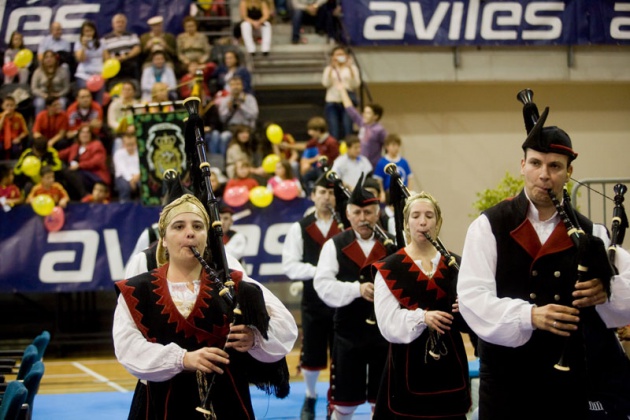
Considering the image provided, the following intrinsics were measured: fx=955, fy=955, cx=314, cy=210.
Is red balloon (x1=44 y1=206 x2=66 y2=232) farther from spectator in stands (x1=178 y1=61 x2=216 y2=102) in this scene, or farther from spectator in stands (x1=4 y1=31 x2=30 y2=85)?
spectator in stands (x1=4 y1=31 x2=30 y2=85)

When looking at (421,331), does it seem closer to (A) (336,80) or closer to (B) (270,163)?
(B) (270,163)

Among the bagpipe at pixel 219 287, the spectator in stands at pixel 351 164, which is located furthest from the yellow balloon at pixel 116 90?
the bagpipe at pixel 219 287

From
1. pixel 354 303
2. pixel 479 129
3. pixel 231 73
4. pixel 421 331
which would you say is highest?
pixel 231 73

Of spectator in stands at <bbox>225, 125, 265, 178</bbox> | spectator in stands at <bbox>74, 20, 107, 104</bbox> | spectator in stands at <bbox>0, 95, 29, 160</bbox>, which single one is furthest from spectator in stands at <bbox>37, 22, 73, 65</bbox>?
spectator in stands at <bbox>225, 125, 265, 178</bbox>

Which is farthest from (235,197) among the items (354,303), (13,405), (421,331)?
(13,405)

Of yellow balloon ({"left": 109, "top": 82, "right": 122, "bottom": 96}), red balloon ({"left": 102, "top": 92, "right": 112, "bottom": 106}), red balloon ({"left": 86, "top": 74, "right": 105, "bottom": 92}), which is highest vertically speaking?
red balloon ({"left": 86, "top": 74, "right": 105, "bottom": 92})

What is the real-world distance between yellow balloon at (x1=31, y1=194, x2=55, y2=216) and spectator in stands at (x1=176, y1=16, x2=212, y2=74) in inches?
147

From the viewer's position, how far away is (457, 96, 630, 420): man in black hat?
4.04m

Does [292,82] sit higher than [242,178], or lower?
higher

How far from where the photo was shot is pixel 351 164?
41.3 feet

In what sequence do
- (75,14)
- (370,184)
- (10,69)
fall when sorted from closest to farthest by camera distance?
1. (370,184)
2. (10,69)
3. (75,14)

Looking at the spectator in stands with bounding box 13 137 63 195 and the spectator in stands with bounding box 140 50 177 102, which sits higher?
the spectator in stands with bounding box 140 50 177 102

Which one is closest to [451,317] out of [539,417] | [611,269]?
[539,417]

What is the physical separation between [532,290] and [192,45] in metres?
11.1
